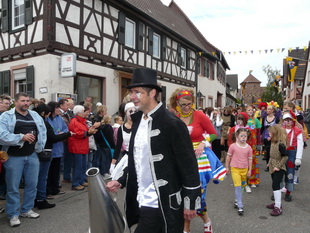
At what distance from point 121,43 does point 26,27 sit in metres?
4.11

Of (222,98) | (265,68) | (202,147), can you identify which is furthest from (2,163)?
(265,68)

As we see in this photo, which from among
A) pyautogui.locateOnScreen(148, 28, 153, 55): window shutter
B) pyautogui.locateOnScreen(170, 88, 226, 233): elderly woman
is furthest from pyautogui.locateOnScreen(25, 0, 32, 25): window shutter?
pyautogui.locateOnScreen(170, 88, 226, 233): elderly woman

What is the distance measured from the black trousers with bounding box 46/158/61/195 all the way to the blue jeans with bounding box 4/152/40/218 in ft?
3.51

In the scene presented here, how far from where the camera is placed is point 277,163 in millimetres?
4668

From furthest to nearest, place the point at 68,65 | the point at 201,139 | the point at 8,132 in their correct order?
the point at 68,65
the point at 8,132
the point at 201,139

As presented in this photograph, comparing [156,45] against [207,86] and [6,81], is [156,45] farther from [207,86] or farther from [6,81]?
[207,86]

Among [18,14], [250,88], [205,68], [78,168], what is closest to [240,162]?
[78,168]

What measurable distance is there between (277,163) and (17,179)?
13.2 ft

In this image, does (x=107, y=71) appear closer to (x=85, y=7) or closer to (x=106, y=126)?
(x=85, y=7)

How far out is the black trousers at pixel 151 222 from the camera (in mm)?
2215

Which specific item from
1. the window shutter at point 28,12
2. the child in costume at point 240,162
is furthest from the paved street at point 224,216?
the window shutter at point 28,12

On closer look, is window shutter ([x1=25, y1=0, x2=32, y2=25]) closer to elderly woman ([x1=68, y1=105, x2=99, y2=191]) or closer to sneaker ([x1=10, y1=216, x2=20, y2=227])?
elderly woman ([x1=68, y1=105, x2=99, y2=191])

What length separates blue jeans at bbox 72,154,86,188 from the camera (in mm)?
5871

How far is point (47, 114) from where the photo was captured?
5.11 metres
